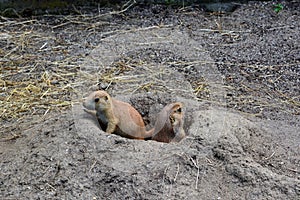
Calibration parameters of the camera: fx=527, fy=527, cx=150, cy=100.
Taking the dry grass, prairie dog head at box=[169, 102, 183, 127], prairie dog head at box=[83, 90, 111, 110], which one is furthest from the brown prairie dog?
the dry grass

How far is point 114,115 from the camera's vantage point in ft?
11.1

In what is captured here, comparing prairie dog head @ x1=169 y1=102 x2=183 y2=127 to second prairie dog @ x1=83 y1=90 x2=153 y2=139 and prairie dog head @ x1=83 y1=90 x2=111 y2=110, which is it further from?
prairie dog head @ x1=83 y1=90 x2=111 y2=110

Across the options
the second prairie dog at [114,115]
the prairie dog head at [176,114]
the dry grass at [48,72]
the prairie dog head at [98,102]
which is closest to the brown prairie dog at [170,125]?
the prairie dog head at [176,114]

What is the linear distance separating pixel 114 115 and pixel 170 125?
0.37 metres

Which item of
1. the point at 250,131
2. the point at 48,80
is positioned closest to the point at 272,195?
the point at 250,131

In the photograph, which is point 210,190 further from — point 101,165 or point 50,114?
point 50,114

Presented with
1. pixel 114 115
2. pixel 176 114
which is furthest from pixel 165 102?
pixel 114 115

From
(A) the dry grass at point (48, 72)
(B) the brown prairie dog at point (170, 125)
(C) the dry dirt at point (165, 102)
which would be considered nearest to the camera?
(C) the dry dirt at point (165, 102)

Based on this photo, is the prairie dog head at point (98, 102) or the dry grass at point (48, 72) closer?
the prairie dog head at point (98, 102)

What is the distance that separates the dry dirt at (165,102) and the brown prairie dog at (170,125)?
0.10 metres

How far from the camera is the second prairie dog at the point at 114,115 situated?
3.35 meters

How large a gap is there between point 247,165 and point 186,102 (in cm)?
75

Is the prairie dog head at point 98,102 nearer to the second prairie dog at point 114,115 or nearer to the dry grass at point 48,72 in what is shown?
the second prairie dog at point 114,115

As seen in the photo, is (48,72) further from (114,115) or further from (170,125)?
(170,125)
